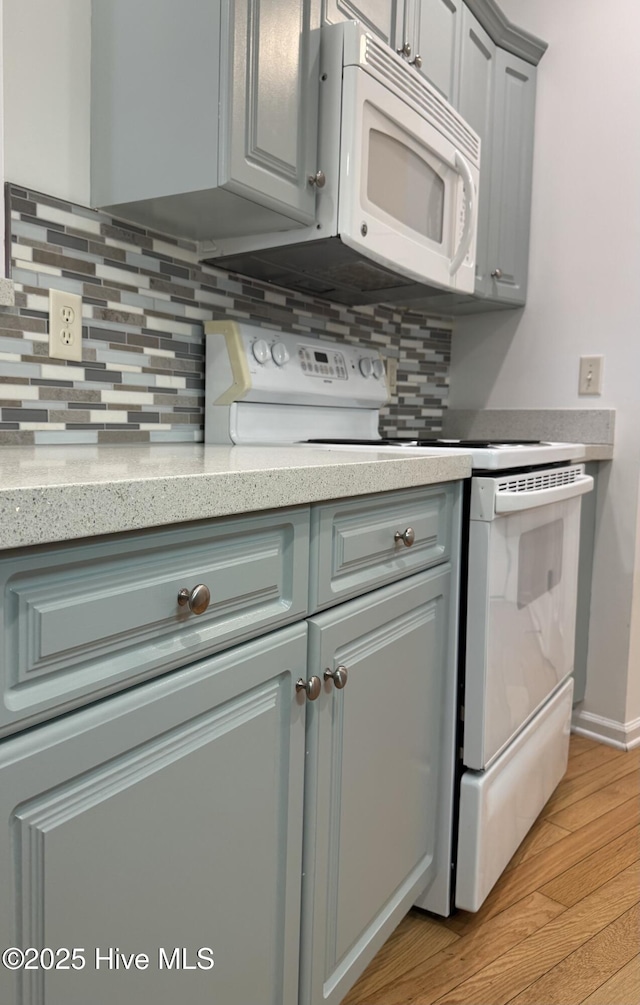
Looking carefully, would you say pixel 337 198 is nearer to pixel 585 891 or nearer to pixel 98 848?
pixel 98 848

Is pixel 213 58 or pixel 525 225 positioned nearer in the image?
pixel 213 58

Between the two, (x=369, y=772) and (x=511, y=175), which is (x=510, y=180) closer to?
(x=511, y=175)

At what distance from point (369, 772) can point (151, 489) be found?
68 cm

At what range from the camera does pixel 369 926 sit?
119 centimetres

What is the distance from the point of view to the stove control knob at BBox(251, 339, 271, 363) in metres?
1.62

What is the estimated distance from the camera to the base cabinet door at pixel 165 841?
61cm

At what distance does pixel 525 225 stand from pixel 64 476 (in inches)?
85.4

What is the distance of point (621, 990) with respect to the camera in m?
Answer: 1.29

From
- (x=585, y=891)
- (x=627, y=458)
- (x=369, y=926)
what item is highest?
(x=627, y=458)

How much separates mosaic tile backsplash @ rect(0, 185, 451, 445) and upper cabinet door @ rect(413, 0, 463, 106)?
0.70 m

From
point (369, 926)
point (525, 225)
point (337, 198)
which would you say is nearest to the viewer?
point (369, 926)

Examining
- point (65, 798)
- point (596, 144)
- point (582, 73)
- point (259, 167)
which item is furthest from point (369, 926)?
point (582, 73)

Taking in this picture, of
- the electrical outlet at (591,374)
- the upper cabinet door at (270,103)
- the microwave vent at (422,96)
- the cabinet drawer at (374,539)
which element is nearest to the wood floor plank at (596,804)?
the cabinet drawer at (374,539)

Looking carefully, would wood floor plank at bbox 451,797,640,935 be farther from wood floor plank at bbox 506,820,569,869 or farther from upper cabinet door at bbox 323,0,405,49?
upper cabinet door at bbox 323,0,405,49
